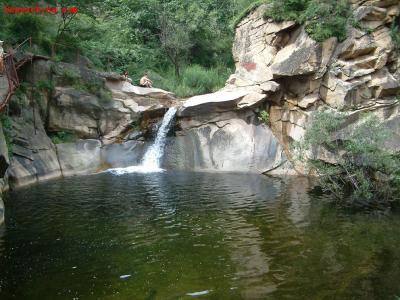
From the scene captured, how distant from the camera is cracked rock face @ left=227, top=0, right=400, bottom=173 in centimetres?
1862

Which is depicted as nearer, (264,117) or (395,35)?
(395,35)

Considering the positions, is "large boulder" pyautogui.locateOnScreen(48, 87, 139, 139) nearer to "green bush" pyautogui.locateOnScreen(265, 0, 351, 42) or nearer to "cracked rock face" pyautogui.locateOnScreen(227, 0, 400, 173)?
"cracked rock face" pyautogui.locateOnScreen(227, 0, 400, 173)

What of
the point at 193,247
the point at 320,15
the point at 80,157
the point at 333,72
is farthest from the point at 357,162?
the point at 80,157

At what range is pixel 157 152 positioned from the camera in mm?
22375

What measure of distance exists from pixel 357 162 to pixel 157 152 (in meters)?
10.7

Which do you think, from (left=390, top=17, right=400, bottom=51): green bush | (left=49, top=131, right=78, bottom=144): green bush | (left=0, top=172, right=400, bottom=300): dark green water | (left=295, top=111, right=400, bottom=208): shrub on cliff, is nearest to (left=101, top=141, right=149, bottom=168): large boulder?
(left=49, top=131, right=78, bottom=144): green bush

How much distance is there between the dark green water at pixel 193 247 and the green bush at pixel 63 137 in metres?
5.53

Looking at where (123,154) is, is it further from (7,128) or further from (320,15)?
(320,15)

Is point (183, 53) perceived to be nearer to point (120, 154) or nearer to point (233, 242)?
point (120, 154)

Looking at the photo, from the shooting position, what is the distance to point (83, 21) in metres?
26.4

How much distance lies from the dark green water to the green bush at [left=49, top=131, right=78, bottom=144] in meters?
5.53

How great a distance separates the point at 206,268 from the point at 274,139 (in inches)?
511

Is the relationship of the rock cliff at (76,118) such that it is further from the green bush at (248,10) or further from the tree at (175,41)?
the tree at (175,41)

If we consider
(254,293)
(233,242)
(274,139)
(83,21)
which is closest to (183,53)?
(83,21)
